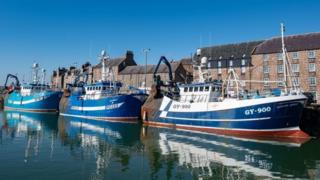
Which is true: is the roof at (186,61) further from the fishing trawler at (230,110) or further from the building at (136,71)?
the fishing trawler at (230,110)

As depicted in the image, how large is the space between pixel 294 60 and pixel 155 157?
36903mm

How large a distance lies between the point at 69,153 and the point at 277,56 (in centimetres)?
3872

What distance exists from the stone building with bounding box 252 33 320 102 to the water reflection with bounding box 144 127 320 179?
2598cm

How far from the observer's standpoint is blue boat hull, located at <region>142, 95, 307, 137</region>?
23.5 meters

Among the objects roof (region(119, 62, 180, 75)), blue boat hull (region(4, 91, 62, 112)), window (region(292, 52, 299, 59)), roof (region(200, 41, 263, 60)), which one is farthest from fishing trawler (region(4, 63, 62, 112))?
window (region(292, 52, 299, 59))

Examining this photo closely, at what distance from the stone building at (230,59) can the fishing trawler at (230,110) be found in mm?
19894

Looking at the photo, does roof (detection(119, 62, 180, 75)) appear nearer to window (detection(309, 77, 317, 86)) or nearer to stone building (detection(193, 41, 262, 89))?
stone building (detection(193, 41, 262, 89))

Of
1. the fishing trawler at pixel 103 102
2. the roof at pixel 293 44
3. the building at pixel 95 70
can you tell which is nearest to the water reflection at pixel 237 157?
the fishing trawler at pixel 103 102

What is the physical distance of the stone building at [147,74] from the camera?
65.9m

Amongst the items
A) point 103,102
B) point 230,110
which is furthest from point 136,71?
point 230,110

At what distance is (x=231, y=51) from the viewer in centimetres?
5681

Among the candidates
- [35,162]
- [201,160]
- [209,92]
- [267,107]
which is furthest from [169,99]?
[35,162]

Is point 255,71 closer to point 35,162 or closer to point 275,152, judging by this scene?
point 275,152

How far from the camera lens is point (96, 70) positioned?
83938mm
